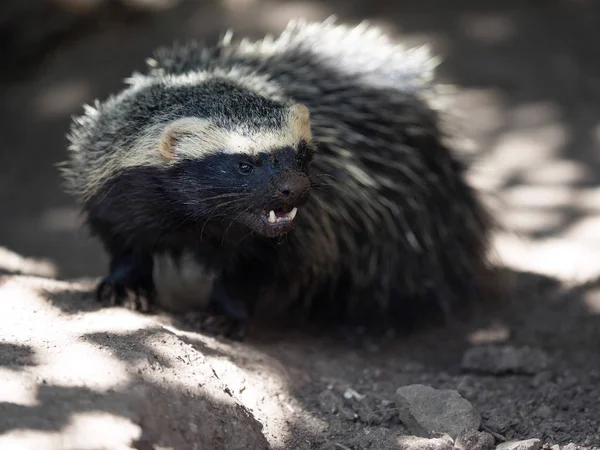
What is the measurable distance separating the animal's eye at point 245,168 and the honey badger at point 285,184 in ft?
0.04

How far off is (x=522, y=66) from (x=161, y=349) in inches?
335

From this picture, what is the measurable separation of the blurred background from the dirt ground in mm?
23

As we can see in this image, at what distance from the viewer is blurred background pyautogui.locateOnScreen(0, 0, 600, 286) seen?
414 inches

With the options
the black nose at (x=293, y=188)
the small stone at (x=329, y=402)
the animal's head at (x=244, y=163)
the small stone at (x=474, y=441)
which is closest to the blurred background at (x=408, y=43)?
the animal's head at (x=244, y=163)

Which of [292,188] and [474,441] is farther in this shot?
[292,188]

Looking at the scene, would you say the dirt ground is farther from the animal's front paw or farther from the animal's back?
the animal's back

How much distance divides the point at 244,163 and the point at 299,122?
48 centimetres

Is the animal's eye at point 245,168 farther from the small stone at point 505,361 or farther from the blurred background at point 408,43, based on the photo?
the blurred background at point 408,43

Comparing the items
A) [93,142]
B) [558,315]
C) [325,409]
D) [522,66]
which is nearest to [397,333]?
[558,315]

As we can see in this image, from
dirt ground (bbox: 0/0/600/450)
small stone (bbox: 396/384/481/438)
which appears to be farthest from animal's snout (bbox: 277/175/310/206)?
small stone (bbox: 396/384/481/438)

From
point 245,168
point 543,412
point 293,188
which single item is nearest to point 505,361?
point 543,412

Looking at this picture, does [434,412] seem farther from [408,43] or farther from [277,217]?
[408,43]

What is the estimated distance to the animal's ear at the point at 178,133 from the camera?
16.2 feet

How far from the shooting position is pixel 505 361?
591 centimetres
